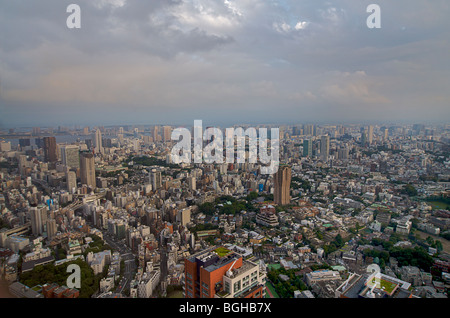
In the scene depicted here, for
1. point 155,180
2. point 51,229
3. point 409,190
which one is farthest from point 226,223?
point 409,190

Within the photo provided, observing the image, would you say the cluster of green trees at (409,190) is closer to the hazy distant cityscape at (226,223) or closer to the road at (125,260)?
the hazy distant cityscape at (226,223)

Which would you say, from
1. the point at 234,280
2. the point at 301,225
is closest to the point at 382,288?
the point at 234,280

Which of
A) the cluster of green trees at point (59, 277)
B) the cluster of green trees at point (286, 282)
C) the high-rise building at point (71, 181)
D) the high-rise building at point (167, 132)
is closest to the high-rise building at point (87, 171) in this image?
the high-rise building at point (71, 181)

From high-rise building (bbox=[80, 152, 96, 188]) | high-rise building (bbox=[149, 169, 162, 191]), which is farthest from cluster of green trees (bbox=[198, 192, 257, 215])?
high-rise building (bbox=[80, 152, 96, 188])

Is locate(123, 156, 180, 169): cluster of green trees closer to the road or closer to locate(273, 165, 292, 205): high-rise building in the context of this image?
locate(273, 165, 292, 205): high-rise building

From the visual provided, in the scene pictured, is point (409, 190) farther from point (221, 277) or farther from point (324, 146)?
point (221, 277)

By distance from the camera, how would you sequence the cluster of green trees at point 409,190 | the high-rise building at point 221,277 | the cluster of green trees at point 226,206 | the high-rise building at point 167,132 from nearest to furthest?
the high-rise building at point 221,277, the cluster of green trees at point 226,206, the cluster of green trees at point 409,190, the high-rise building at point 167,132
